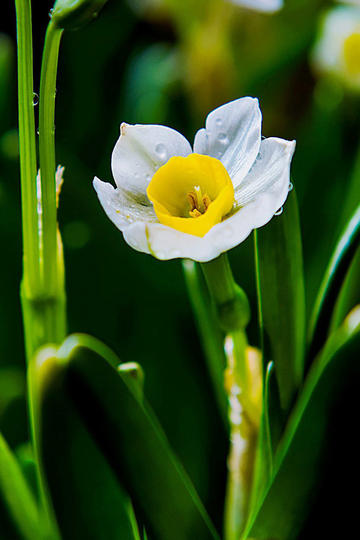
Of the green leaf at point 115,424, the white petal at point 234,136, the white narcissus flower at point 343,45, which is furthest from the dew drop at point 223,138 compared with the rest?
the white narcissus flower at point 343,45

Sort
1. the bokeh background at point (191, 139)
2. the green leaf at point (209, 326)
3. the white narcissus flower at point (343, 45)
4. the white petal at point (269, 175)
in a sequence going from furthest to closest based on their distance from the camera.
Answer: the white narcissus flower at point (343, 45)
the bokeh background at point (191, 139)
the green leaf at point (209, 326)
the white petal at point (269, 175)

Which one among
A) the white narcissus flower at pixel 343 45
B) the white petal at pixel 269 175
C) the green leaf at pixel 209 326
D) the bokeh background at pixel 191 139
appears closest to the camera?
the white petal at pixel 269 175

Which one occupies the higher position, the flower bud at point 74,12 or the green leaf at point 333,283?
the flower bud at point 74,12

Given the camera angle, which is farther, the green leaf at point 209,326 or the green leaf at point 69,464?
the green leaf at point 209,326

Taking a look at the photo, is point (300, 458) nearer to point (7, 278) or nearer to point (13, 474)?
point (13, 474)

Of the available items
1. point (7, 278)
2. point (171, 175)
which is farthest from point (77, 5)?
point (7, 278)

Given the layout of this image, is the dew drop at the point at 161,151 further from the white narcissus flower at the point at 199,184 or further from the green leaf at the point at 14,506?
the green leaf at the point at 14,506
